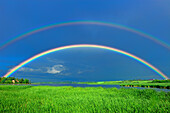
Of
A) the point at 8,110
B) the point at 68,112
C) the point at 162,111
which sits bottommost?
the point at 162,111

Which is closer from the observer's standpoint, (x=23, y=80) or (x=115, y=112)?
(x=115, y=112)

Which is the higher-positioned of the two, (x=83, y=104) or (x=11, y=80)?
(x=11, y=80)

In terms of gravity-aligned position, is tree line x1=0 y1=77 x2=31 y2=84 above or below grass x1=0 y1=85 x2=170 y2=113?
above

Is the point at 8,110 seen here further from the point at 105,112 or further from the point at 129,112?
the point at 129,112

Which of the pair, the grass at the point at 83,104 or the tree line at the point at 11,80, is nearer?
the grass at the point at 83,104

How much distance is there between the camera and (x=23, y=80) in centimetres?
11969

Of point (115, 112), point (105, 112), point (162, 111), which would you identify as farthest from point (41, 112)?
point (162, 111)

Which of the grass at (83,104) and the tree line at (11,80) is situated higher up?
the tree line at (11,80)

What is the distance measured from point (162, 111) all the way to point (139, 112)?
1496mm

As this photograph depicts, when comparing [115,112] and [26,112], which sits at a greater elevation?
[26,112]

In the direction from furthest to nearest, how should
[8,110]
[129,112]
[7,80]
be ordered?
[7,80]
[8,110]
[129,112]

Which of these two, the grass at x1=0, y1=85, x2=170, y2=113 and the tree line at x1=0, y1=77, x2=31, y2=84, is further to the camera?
the tree line at x1=0, y1=77, x2=31, y2=84

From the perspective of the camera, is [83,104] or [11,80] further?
[11,80]

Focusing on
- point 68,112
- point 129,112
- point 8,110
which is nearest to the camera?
point 68,112
